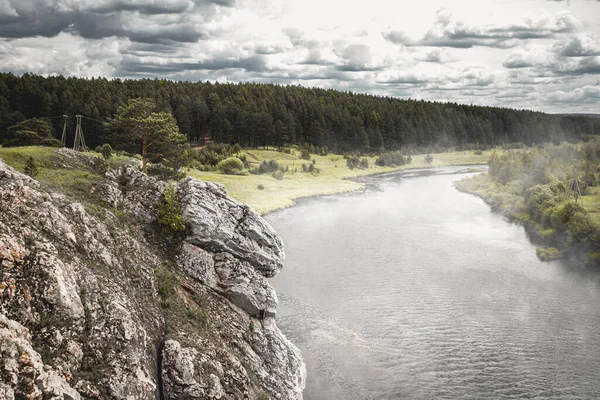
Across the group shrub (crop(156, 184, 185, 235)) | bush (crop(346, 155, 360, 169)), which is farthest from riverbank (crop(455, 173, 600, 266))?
bush (crop(346, 155, 360, 169))

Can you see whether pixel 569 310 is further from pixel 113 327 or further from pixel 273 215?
pixel 273 215

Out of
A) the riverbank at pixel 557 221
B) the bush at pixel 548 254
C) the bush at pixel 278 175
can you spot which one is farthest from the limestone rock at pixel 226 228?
the bush at pixel 278 175

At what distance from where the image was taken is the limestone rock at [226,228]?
1166 inches

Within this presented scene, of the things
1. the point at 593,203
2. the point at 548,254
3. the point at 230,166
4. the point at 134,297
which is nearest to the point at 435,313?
the point at 548,254

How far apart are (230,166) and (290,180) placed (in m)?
16.1

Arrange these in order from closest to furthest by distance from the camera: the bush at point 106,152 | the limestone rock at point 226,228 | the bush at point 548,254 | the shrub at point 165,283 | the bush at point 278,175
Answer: the shrub at point 165,283, the limestone rock at point 226,228, the bush at point 106,152, the bush at point 548,254, the bush at point 278,175

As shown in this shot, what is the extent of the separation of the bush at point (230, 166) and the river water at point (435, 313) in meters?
44.8

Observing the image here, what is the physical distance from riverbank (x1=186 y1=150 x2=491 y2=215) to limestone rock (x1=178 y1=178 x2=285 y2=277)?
5734 centimetres

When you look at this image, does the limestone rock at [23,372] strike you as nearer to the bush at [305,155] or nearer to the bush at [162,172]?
the bush at [162,172]

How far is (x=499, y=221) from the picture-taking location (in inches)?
3440

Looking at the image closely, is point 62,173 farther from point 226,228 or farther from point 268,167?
point 268,167

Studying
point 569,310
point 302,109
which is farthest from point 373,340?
point 302,109

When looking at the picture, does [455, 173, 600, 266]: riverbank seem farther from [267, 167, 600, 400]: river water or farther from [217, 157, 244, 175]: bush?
[217, 157, 244, 175]: bush

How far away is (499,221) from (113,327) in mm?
80039
